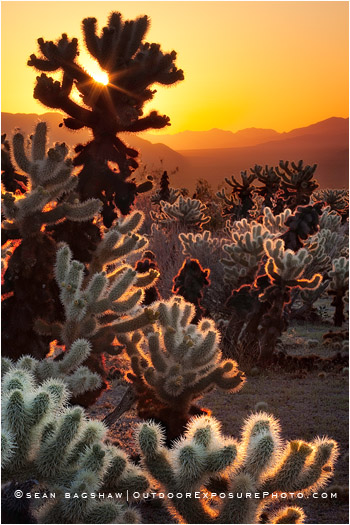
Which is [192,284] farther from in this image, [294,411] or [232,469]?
[232,469]

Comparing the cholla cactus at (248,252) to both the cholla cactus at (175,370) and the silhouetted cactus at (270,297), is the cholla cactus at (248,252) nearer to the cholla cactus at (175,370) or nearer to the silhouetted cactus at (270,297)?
the silhouetted cactus at (270,297)

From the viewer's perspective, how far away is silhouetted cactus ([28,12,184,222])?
566cm

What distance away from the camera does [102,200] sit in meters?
5.62

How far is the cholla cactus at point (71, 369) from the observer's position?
4.57 meters

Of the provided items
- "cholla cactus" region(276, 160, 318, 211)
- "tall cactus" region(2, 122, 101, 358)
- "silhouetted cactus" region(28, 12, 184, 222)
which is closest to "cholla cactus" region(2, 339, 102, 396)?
"tall cactus" region(2, 122, 101, 358)

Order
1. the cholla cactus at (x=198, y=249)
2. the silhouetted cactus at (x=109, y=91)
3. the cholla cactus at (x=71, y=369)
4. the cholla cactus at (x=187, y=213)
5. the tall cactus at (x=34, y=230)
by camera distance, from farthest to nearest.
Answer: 1. the cholla cactus at (x=187, y=213)
2. the cholla cactus at (x=198, y=249)
3. the silhouetted cactus at (x=109, y=91)
4. the tall cactus at (x=34, y=230)
5. the cholla cactus at (x=71, y=369)

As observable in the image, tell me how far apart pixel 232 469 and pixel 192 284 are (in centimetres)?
548

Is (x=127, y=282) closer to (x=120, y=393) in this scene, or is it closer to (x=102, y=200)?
(x=102, y=200)

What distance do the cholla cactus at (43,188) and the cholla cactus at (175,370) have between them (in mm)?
1001

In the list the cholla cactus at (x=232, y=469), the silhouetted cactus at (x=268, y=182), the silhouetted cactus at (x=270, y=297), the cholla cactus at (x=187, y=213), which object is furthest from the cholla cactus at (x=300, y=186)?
the cholla cactus at (x=232, y=469)

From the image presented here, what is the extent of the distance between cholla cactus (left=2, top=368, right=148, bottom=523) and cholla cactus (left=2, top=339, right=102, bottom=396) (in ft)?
4.65

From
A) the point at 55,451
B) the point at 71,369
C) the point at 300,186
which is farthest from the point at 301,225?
the point at 55,451

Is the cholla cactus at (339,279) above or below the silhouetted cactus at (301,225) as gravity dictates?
below

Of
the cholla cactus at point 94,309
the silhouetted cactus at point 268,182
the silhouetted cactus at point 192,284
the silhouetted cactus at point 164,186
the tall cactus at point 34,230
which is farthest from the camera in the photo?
the silhouetted cactus at point 164,186
